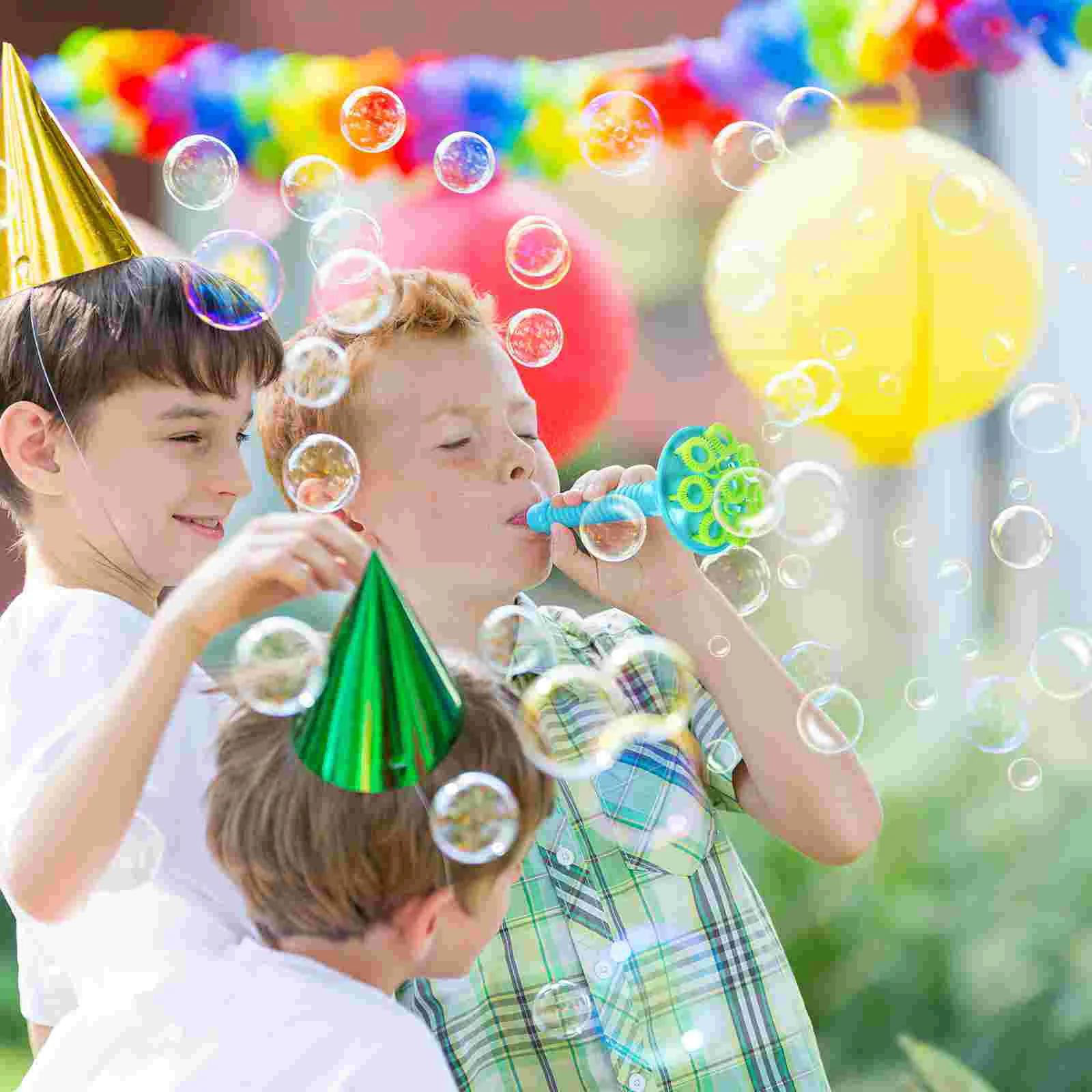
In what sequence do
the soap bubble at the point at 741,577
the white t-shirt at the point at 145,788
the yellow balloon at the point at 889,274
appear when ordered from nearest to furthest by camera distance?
the white t-shirt at the point at 145,788, the soap bubble at the point at 741,577, the yellow balloon at the point at 889,274

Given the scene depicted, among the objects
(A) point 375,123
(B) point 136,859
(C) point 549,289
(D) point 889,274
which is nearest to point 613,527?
(B) point 136,859

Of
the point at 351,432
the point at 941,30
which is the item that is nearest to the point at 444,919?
the point at 351,432

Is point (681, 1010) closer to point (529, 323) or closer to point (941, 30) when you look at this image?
point (529, 323)

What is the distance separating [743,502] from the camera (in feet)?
3.55

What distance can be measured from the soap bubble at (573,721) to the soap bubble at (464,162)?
60cm

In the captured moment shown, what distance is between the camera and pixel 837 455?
3.84 metres

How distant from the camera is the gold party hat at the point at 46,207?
1.08 meters

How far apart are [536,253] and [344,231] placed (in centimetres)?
20

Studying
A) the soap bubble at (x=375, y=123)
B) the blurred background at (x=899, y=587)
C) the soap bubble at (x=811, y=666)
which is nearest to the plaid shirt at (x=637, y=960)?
the soap bubble at (x=811, y=666)

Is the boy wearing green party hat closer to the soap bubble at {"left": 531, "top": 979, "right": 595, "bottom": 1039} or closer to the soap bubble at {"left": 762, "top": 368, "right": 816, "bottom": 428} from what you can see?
the soap bubble at {"left": 531, "top": 979, "right": 595, "bottom": 1039}

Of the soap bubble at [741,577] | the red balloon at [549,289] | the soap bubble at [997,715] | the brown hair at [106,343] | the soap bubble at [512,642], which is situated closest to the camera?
the brown hair at [106,343]

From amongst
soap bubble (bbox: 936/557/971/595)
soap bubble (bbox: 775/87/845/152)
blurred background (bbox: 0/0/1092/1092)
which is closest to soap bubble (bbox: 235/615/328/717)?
soap bubble (bbox: 936/557/971/595)

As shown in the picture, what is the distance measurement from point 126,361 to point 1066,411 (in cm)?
92

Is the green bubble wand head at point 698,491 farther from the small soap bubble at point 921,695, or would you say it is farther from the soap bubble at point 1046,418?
the soap bubble at point 1046,418
